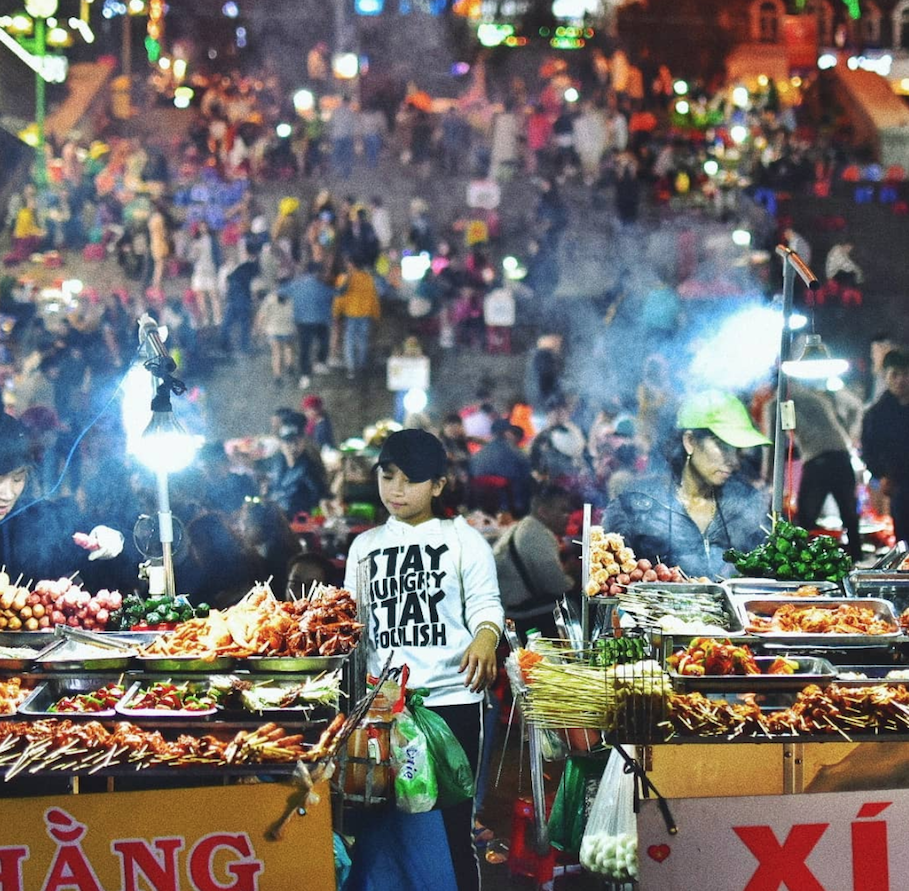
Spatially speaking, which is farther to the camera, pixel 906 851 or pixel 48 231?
pixel 48 231

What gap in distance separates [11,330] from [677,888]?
13.4 meters

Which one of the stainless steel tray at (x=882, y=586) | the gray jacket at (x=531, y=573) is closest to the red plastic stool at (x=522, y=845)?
the stainless steel tray at (x=882, y=586)

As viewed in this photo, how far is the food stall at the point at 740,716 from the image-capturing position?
3.91 m

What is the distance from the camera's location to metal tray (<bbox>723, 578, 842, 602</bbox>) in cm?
522

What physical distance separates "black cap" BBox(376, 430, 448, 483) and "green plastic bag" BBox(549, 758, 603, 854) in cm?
136

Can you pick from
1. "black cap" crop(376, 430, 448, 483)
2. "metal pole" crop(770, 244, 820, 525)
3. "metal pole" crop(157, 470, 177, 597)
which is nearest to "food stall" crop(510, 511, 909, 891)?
"metal pole" crop(770, 244, 820, 525)

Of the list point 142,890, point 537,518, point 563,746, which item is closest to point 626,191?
point 537,518

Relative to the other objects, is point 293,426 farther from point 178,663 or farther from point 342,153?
point 342,153

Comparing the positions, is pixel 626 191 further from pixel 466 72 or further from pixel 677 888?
pixel 677 888

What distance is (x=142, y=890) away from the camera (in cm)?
375

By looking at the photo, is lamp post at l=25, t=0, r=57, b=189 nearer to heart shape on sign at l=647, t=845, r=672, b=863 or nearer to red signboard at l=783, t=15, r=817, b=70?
heart shape on sign at l=647, t=845, r=672, b=863

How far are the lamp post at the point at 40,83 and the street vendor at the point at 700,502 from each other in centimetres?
1476

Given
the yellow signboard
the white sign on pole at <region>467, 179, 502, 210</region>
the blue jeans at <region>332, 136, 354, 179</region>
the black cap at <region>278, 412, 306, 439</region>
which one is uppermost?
the blue jeans at <region>332, 136, 354, 179</region>

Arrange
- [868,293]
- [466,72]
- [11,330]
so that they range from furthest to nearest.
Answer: [466,72] < [868,293] < [11,330]
